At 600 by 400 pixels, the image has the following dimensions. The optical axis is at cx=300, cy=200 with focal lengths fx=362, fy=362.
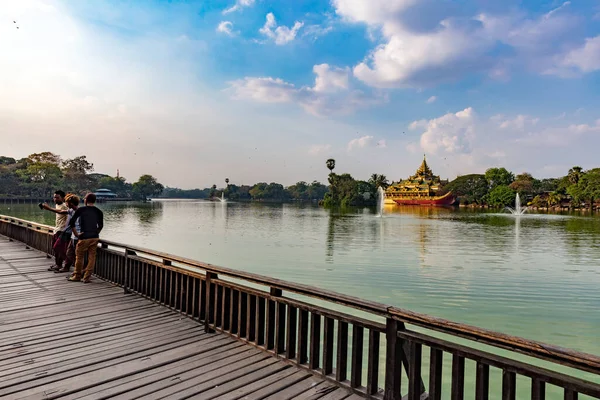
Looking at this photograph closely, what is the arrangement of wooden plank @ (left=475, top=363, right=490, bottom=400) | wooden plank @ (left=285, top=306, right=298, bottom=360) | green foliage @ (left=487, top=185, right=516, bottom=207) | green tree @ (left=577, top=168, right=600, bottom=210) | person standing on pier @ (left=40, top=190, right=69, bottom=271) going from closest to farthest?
1. wooden plank @ (left=475, top=363, right=490, bottom=400)
2. wooden plank @ (left=285, top=306, right=298, bottom=360)
3. person standing on pier @ (left=40, top=190, right=69, bottom=271)
4. green tree @ (left=577, top=168, right=600, bottom=210)
5. green foliage @ (left=487, top=185, right=516, bottom=207)

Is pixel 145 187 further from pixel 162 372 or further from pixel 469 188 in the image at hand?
pixel 162 372

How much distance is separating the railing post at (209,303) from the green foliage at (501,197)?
97.8 metres

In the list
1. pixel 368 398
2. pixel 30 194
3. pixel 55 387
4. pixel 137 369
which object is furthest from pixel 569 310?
pixel 30 194

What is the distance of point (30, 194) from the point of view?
4011 inches

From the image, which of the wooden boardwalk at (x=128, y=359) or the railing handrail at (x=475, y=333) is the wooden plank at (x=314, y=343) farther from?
the railing handrail at (x=475, y=333)

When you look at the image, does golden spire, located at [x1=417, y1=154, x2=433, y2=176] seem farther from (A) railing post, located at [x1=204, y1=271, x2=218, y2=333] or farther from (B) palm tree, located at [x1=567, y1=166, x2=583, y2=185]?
(A) railing post, located at [x1=204, y1=271, x2=218, y2=333]

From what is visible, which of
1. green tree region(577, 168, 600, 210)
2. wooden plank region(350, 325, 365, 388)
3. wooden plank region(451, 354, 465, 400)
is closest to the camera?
wooden plank region(451, 354, 465, 400)

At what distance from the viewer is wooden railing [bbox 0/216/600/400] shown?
7.35 ft

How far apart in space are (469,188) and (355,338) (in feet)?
389

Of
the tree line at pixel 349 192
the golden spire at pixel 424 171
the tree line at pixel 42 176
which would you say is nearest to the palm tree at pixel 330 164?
the tree line at pixel 349 192

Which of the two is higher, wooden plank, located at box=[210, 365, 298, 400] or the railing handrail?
the railing handrail

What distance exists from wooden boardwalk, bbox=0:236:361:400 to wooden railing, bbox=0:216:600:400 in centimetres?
18

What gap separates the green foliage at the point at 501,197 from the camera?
289ft

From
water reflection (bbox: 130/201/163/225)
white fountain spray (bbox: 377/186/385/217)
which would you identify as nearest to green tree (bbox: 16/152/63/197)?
water reflection (bbox: 130/201/163/225)
